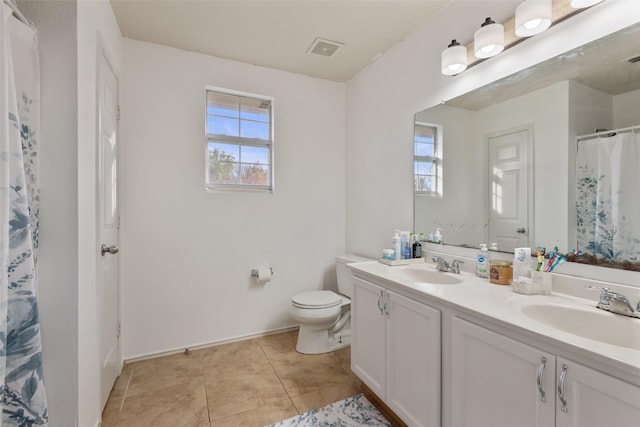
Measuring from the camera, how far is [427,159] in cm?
209

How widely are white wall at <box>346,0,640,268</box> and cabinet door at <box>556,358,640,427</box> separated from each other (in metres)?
1.30

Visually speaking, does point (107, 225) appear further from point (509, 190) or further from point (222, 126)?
point (509, 190)

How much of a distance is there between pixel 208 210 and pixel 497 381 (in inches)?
88.5

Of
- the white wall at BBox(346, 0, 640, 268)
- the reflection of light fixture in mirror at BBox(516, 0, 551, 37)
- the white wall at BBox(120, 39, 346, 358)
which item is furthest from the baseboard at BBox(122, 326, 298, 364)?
the reflection of light fixture in mirror at BBox(516, 0, 551, 37)

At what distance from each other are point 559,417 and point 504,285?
0.66 m

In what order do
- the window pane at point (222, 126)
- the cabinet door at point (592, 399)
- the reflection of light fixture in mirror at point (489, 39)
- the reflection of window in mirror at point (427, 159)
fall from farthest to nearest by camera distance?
the window pane at point (222, 126) < the reflection of window in mirror at point (427, 159) < the reflection of light fixture in mirror at point (489, 39) < the cabinet door at point (592, 399)

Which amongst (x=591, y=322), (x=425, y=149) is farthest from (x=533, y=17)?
(x=591, y=322)

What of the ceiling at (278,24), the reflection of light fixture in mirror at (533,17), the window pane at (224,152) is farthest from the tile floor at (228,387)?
the ceiling at (278,24)

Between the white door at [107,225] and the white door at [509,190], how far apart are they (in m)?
2.14

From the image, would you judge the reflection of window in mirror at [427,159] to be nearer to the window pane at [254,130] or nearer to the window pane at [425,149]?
the window pane at [425,149]

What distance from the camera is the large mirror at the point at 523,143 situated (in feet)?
4.00

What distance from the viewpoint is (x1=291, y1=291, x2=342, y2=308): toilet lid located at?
7.48 ft

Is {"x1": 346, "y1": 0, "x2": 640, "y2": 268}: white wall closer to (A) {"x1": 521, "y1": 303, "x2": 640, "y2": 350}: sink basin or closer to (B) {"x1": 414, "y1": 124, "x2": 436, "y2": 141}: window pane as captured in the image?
(B) {"x1": 414, "y1": 124, "x2": 436, "y2": 141}: window pane

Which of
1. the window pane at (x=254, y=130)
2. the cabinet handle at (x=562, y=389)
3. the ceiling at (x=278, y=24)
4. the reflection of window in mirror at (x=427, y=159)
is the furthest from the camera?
the window pane at (x=254, y=130)
